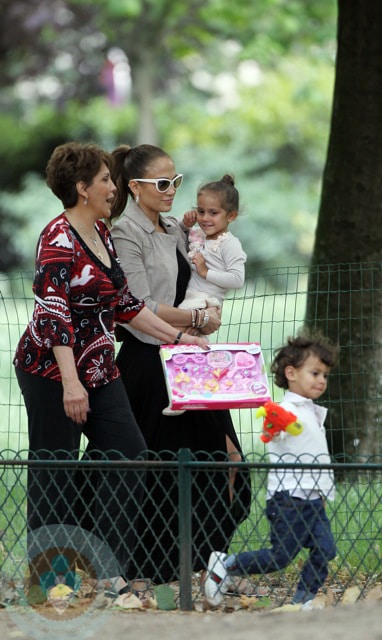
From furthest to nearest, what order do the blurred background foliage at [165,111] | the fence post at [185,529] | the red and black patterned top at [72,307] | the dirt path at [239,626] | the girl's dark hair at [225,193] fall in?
the blurred background foliage at [165,111], the girl's dark hair at [225,193], the red and black patterned top at [72,307], the fence post at [185,529], the dirt path at [239,626]

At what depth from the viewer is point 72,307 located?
4.95 m

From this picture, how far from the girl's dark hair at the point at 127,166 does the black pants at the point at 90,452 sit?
2.84ft

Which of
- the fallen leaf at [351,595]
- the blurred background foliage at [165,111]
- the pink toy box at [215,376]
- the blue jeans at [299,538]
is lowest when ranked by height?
the fallen leaf at [351,595]

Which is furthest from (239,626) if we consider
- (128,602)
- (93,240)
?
(93,240)

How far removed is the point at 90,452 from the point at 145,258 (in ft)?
2.91

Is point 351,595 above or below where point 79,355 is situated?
below

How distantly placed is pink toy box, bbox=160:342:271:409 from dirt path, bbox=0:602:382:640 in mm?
858

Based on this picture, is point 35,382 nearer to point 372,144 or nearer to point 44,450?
point 44,450

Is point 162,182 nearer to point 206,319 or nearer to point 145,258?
point 145,258

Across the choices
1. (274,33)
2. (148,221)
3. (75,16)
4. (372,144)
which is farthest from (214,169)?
(148,221)

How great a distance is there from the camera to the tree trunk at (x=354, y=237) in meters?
7.06

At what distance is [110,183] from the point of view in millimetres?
5043

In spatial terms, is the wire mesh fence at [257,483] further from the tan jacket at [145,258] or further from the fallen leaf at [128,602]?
the tan jacket at [145,258]

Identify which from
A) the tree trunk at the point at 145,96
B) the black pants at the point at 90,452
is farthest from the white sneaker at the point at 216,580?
the tree trunk at the point at 145,96
